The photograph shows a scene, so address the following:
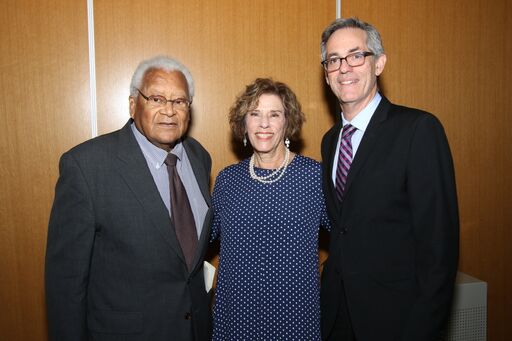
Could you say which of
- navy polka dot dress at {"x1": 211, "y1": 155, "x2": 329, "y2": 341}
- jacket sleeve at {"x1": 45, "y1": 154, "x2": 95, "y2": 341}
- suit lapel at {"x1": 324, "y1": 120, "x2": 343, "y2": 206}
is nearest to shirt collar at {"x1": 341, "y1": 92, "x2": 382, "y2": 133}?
suit lapel at {"x1": 324, "y1": 120, "x2": 343, "y2": 206}

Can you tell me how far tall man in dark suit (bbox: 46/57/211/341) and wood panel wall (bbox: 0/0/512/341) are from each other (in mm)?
854

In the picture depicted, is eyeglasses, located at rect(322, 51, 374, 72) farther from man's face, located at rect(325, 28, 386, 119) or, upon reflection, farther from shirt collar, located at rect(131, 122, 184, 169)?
shirt collar, located at rect(131, 122, 184, 169)

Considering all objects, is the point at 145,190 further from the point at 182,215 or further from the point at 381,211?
the point at 381,211

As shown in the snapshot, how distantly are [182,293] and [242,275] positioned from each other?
329 millimetres

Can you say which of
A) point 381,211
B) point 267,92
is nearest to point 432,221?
point 381,211

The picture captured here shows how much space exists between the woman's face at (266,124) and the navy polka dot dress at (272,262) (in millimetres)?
174

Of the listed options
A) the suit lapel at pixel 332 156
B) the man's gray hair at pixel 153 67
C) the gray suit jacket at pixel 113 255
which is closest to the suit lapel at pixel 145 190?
the gray suit jacket at pixel 113 255

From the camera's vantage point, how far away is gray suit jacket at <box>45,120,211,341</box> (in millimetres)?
1593

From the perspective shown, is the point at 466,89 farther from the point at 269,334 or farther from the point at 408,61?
the point at 269,334

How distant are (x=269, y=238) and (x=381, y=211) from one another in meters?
0.57

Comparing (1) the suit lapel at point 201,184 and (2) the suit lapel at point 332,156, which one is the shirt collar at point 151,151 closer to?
(1) the suit lapel at point 201,184

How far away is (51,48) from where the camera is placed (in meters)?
2.49

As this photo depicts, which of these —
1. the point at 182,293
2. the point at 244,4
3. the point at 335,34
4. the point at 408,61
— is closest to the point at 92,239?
the point at 182,293

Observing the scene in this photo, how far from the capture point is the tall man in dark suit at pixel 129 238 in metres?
1.60
